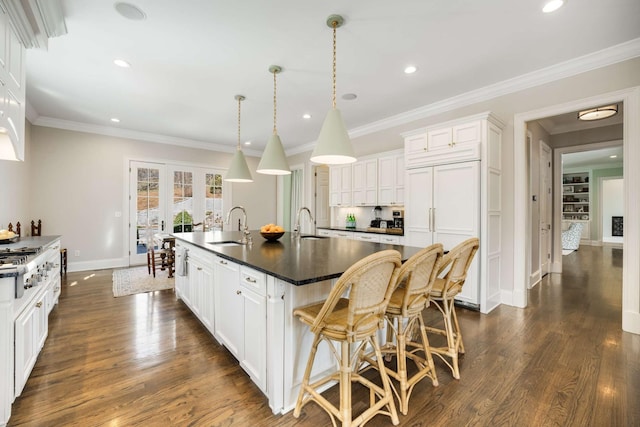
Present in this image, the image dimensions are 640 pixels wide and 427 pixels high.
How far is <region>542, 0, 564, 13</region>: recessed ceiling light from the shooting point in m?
2.18

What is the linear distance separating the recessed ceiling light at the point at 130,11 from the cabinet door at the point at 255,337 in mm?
2369

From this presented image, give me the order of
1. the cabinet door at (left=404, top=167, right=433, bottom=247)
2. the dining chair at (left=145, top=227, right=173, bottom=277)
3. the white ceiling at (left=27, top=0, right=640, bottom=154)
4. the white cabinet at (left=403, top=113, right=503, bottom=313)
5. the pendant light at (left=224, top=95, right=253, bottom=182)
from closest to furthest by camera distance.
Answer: the white ceiling at (left=27, top=0, right=640, bottom=154) < the white cabinet at (left=403, top=113, right=503, bottom=313) < the pendant light at (left=224, top=95, right=253, bottom=182) < the cabinet door at (left=404, top=167, right=433, bottom=247) < the dining chair at (left=145, top=227, right=173, bottom=277)

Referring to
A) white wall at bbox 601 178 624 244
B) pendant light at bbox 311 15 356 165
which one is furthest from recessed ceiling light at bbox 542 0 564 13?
white wall at bbox 601 178 624 244

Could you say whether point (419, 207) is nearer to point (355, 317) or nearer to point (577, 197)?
point (355, 317)

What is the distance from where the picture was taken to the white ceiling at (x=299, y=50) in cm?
230

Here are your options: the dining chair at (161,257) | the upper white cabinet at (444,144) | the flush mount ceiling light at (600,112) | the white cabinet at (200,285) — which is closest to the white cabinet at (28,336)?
the white cabinet at (200,285)

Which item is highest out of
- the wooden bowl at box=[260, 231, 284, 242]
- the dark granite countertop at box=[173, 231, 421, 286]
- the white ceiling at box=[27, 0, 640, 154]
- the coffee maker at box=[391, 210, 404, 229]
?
the white ceiling at box=[27, 0, 640, 154]

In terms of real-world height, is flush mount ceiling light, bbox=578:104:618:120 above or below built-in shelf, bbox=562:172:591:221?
above

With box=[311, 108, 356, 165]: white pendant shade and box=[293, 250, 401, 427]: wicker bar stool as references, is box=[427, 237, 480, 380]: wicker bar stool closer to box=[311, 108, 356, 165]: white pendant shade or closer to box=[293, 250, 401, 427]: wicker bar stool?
box=[293, 250, 401, 427]: wicker bar stool

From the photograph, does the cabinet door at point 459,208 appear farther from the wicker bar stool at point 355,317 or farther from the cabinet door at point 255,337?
the cabinet door at point 255,337

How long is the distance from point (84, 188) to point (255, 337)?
5559mm

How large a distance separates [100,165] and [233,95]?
3.52 meters

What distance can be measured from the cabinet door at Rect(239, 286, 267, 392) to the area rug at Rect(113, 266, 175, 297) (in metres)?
2.92

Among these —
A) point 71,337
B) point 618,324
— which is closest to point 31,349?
point 71,337
